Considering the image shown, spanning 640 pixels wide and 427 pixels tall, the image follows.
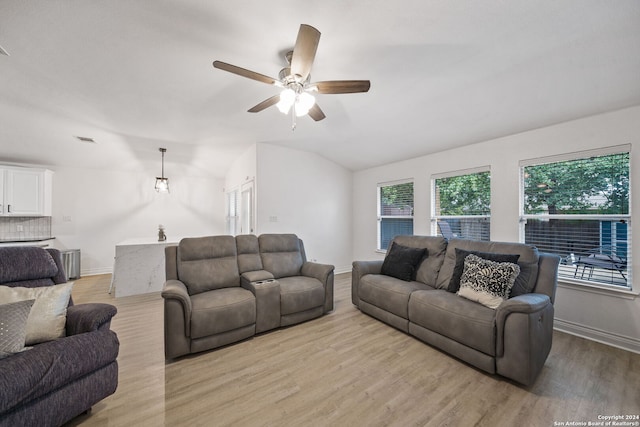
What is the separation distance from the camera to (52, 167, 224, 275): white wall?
196 inches

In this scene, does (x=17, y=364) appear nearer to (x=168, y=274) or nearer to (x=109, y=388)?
(x=109, y=388)

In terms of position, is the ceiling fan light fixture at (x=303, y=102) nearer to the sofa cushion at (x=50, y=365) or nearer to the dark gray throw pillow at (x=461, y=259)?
the sofa cushion at (x=50, y=365)

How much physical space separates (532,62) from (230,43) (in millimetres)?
2549

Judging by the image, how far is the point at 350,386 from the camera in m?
1.84

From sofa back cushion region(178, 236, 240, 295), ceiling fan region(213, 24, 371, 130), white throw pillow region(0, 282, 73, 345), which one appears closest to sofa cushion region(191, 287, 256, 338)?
sofa back cushion region(178, 236, 240, 295)

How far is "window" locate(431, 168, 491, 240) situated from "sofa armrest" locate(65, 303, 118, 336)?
166 inches

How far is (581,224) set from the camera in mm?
2688

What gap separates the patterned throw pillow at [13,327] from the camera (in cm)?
133

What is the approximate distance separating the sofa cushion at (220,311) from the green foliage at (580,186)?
3604 millimetres

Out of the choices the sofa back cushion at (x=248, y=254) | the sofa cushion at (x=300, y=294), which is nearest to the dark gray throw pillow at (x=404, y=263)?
the sofa cushion at (x=300, y=294)

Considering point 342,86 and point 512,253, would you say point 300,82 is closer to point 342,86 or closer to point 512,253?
point 342,86

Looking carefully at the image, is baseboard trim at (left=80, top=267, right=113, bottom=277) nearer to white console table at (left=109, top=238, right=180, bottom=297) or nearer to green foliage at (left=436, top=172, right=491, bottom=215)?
white console table at (left=109, top=238, right=180, bottom=297)

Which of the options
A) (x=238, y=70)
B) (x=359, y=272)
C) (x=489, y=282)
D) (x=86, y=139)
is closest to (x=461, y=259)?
(x=489, y=282)

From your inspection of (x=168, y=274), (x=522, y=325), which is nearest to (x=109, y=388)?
(x=168, y=274)
